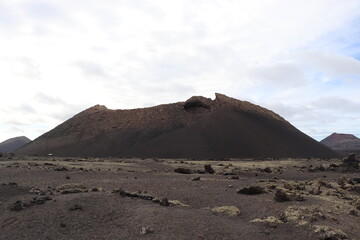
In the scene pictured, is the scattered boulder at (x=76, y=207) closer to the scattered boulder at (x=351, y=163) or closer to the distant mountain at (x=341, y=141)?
the scattered boulder at (x=351, y=163)

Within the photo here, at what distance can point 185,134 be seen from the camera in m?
54.8

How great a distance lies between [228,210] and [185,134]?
44746 millimetres

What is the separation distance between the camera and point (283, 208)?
33.0ft

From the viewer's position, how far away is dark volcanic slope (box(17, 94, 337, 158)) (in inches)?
2026

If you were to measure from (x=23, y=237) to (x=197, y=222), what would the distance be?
3861 millimetres

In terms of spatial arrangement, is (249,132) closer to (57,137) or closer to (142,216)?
(57,137)

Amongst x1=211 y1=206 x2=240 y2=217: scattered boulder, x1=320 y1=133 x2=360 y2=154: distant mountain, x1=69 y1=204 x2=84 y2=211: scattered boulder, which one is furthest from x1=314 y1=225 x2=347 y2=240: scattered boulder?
x1=320 y1=133 x2=360 y2=154: distant mountain

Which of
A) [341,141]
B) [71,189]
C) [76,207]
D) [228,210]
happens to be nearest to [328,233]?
[228,210]

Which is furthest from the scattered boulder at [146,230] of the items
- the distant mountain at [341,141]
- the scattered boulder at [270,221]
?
the distant mountain at [341,141]

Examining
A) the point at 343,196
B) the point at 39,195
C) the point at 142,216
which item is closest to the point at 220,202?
the point at 142,216

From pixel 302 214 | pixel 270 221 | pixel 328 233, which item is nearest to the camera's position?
pixel 328 233

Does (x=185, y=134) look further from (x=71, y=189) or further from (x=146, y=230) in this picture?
(x=146, y=230)

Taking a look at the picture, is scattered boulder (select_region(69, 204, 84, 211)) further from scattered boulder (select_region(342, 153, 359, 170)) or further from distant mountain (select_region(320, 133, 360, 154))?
distant mountain (select_region(320, 133, 360, 154))

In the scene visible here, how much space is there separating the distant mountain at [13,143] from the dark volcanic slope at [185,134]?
2182 inches
